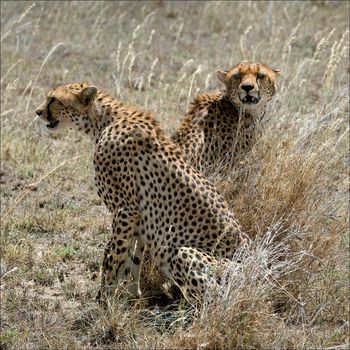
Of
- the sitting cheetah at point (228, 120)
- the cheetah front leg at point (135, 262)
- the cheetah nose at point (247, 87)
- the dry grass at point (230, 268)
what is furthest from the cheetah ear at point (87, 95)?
the cheetah nose at point (247, 87)

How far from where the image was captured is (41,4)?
34.0ft

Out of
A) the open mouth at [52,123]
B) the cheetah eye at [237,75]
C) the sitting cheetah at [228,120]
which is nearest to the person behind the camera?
the open mouth at [52,123]

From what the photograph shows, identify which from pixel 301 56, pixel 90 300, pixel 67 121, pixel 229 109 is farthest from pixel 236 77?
pixel 301 56

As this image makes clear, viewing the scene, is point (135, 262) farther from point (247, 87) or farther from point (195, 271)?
point (247, 87)

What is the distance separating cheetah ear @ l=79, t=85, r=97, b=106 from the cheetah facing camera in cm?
25

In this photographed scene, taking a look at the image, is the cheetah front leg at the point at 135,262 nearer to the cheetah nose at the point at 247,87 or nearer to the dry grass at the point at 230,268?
the dry grass at the point at 230,268

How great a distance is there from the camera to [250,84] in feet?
19.1

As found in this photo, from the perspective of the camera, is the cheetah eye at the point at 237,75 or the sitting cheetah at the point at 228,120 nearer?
the sitting cheetah at the point at 228,120

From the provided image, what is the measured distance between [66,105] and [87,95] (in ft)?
0.46

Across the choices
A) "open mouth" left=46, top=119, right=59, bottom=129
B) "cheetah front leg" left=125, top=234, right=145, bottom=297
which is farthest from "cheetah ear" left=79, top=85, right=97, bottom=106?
"cheetah front leg" left=125, top=234, right=145, bottom=297

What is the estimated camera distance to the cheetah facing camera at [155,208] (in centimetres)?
498

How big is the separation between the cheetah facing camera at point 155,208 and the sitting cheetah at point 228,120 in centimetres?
64

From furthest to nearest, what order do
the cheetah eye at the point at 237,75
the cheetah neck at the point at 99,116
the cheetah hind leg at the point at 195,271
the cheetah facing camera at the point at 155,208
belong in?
the cheetah eye at the point at 237,75, the cheetah neck at the point at 99,116, the cheetah facing camera at the point at 155,208, the cheetah hind leg at the point at 195,271

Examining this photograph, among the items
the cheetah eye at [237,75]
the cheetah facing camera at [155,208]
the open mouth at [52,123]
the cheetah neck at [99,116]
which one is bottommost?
the cheetah facing camera at [155,208]
